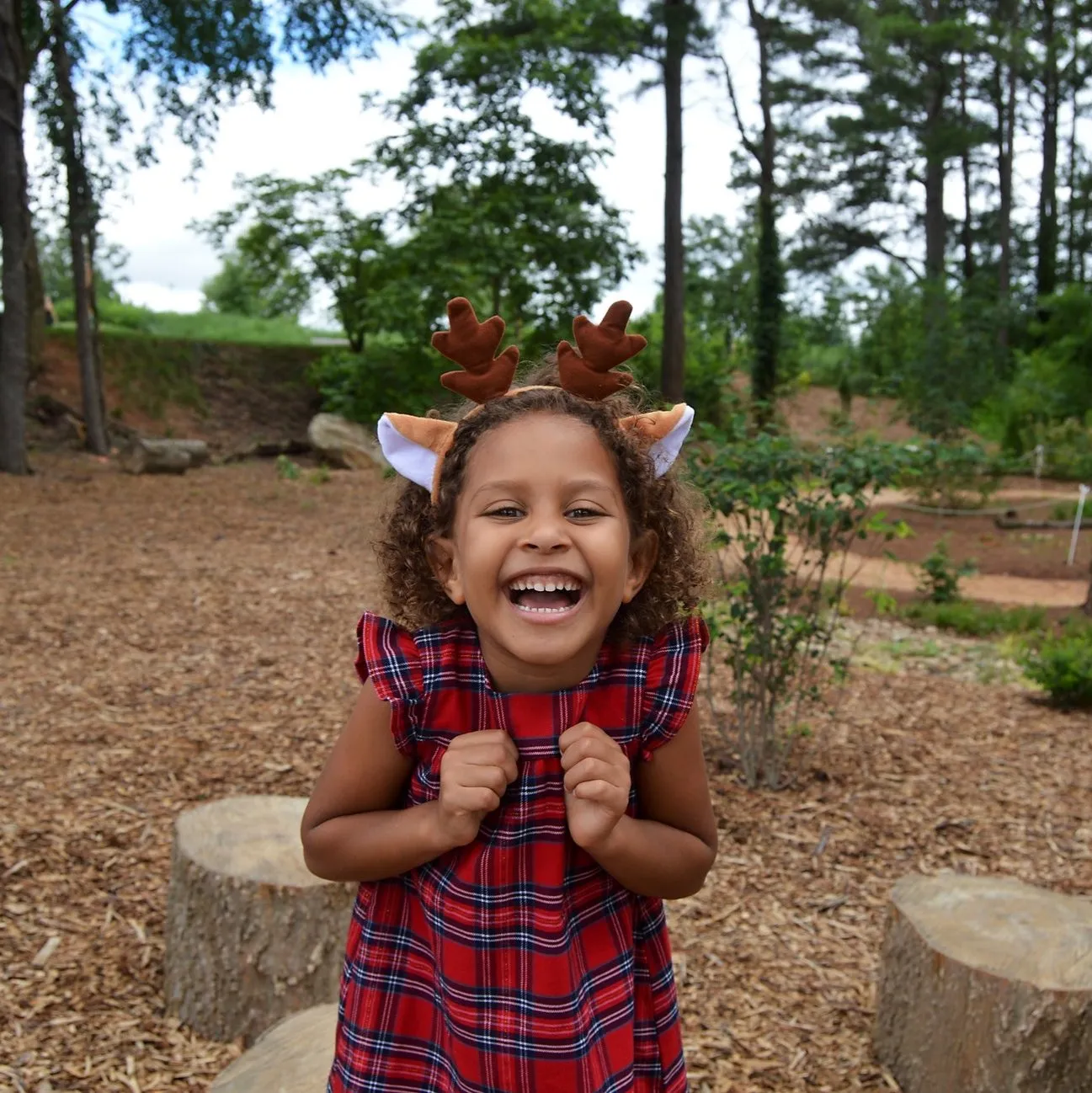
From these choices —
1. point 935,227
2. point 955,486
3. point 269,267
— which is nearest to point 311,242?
point 269,267

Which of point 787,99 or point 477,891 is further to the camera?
point 787,99

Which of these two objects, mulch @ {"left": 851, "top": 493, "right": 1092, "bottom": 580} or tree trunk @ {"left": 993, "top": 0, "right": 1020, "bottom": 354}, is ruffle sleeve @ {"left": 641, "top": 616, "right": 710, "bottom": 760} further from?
tree trunk @ {"left": 993, "top": 0, "right": 1020, "bottom": 354}

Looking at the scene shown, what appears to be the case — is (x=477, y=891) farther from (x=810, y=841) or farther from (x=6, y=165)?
(x=6, y=165)

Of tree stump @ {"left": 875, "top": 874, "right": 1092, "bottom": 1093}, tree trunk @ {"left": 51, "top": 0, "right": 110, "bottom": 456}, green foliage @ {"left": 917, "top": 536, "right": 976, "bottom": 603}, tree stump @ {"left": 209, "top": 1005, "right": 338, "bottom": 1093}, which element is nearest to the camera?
tree stump @ {"left": 209, "top": 1005, "right": 338, "bottom": 1093}

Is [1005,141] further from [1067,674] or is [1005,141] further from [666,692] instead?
[666,692]

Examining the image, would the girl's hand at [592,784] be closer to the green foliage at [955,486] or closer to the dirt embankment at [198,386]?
the green foliage at [955,486]

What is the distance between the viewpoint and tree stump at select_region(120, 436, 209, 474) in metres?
12.6

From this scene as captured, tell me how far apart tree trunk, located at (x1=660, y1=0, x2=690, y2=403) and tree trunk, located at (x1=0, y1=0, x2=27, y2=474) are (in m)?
8.97

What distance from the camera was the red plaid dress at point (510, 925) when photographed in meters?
1.38

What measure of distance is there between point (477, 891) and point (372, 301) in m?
12.8

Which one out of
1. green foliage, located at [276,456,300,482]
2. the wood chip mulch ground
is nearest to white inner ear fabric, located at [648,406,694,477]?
the wood chip mulch ground

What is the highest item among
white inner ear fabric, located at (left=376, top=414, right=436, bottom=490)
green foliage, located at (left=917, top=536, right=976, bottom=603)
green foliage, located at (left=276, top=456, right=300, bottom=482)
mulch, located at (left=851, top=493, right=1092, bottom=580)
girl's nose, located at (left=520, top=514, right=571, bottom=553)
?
white inner ear fabric, located at (left=376, top=414, right=436, bottom=490)

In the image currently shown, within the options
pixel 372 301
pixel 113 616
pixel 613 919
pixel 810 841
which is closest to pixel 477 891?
pixel 613 919

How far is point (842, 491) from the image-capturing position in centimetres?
395
